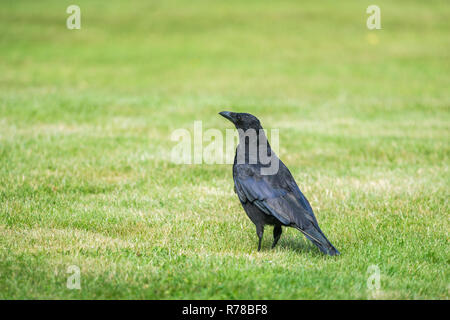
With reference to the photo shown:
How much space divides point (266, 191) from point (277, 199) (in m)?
0.14

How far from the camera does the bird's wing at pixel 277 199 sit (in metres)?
5.65

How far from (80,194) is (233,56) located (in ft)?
61.8

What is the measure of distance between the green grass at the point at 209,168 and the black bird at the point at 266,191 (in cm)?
37

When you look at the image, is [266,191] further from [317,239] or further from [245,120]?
[245,120]

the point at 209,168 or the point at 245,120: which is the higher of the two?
the point at 245,120

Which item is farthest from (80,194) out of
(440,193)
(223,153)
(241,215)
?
(440,193)

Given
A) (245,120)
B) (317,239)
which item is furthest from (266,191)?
(245,120)

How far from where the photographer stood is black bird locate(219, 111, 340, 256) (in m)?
5.63

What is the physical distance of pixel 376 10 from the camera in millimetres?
36344

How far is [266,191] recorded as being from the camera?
19.3 ft

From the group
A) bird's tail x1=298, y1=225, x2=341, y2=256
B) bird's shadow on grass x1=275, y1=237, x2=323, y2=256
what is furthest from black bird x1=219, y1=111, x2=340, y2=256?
bird's shadow on grass x1=275, y1=237, x2=323, y2=256

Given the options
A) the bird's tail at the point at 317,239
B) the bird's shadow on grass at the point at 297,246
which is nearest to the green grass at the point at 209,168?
the bird's shadow on grass at the point at 297,246

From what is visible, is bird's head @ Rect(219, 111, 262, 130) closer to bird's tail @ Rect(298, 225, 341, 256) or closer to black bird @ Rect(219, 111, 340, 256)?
black bird @ Rect(219, 111, 340, 256)
